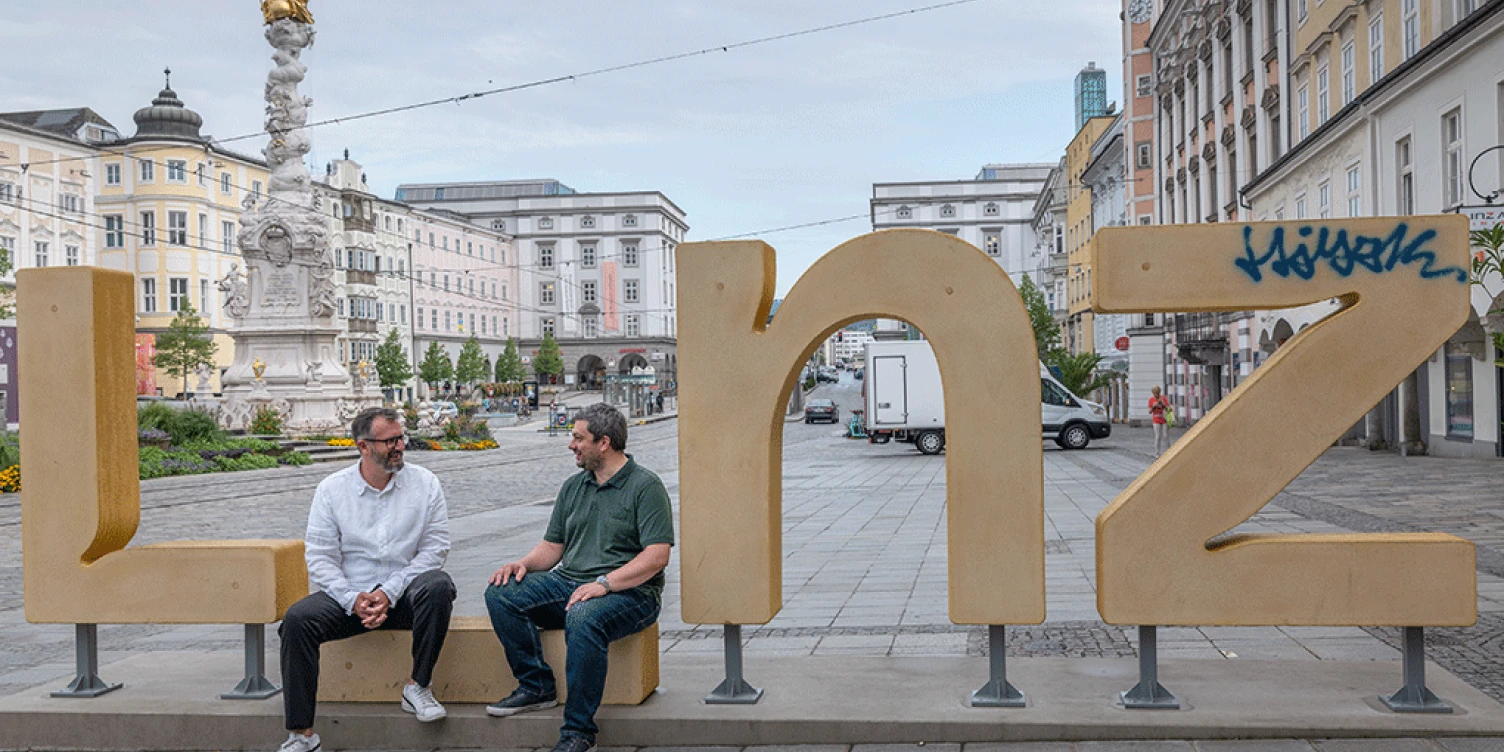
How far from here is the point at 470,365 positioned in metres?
87.8

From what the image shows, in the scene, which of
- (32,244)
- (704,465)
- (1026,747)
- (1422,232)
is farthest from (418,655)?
(32,244)

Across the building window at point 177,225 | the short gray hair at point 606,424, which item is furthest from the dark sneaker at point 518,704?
the building window at point 177,225

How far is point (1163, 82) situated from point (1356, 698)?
42790 millimetres

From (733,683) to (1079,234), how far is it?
202 feet

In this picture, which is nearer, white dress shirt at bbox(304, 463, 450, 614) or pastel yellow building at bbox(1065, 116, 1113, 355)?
white dress shirt at bbox(304, 463, 450, 614)

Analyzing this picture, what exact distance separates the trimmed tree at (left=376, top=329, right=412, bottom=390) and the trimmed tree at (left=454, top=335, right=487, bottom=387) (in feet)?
34.4

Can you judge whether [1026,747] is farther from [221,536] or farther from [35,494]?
[221,536]

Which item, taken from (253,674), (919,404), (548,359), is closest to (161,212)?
(548,359)

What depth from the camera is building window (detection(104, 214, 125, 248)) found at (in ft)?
215

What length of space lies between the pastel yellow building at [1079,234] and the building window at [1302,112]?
28.3 m

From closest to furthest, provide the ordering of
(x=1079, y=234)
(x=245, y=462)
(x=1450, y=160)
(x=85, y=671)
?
(x=85, y=671)
(x=1450, y=160)
(x=245, y=462)
(x=1079, y=234)

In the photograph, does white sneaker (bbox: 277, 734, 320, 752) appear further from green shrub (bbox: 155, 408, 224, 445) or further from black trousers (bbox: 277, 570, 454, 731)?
green shrub (bbox: 155, 408, 224, 445)

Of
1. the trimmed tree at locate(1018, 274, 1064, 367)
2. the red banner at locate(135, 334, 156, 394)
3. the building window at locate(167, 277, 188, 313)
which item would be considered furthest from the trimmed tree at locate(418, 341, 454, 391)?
the trimmed tree at locate(1018, 274, 1064, 367)

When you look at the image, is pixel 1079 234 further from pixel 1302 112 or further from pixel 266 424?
→ pixel 266 424
